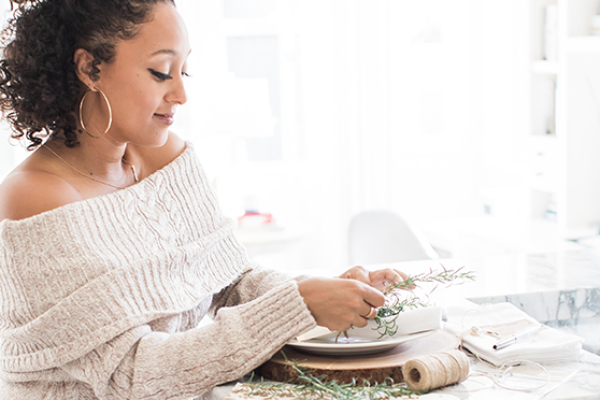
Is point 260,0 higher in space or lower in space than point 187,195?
higher

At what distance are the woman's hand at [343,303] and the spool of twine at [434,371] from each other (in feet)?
0.36

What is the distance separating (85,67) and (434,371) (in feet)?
2.52

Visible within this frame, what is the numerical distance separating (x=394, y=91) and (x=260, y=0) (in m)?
0.99

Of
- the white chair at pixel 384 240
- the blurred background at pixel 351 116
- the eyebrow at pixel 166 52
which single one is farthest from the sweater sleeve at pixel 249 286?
the blurred background at pixel 351 116

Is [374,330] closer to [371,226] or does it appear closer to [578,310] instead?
[578,310]

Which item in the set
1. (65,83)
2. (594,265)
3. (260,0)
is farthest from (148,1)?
(260,0)

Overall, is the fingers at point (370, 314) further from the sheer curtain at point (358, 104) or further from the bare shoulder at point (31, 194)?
the sheer curtain at point (358, 104)

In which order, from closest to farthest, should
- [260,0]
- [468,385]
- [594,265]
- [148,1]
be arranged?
[468,385] → [148,1] → [594,265] → [260,0]

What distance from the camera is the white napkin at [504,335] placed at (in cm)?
99

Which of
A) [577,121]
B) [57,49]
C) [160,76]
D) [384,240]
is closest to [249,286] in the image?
[160,76]

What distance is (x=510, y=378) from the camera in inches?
37.4

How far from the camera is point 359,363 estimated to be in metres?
0.94

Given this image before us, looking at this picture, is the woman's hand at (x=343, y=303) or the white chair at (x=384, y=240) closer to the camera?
the woman's hand at (x=343, y=303)

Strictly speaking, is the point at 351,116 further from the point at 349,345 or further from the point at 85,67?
the point at 349,345
